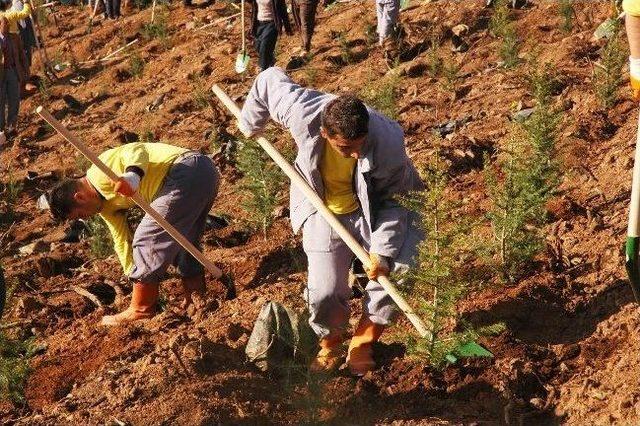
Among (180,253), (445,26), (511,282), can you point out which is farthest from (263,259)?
(445,26)

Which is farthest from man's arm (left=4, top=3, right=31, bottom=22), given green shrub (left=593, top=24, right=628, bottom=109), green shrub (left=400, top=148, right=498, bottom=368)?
green shrub (left=400, top=148, right=498, bottom=368)

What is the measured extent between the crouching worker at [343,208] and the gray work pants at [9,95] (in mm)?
6457

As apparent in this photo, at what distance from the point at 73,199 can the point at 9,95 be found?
18.9 ft

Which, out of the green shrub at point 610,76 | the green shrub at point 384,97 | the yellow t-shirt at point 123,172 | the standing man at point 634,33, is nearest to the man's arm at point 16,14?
the green shrub at point 384,97

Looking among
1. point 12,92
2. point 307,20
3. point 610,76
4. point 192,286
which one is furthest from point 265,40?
point 192,286

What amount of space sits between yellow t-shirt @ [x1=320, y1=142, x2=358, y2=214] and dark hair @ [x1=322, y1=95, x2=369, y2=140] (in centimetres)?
43

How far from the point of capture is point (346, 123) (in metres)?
4.43

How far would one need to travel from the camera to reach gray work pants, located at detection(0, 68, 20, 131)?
35.7 feet

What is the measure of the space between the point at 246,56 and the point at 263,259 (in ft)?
16.7

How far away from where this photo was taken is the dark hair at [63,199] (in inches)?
226

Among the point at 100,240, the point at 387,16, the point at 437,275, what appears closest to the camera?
the point at 437,275

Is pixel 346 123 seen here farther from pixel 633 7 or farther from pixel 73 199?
pixel 73 199

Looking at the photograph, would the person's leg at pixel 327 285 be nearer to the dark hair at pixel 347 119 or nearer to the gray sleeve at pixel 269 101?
the gray sleeve at pixel 269 101

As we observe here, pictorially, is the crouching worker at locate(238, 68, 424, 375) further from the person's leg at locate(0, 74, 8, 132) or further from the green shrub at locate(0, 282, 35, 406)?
the person's leg at locate(0, 74, 8, 132)
